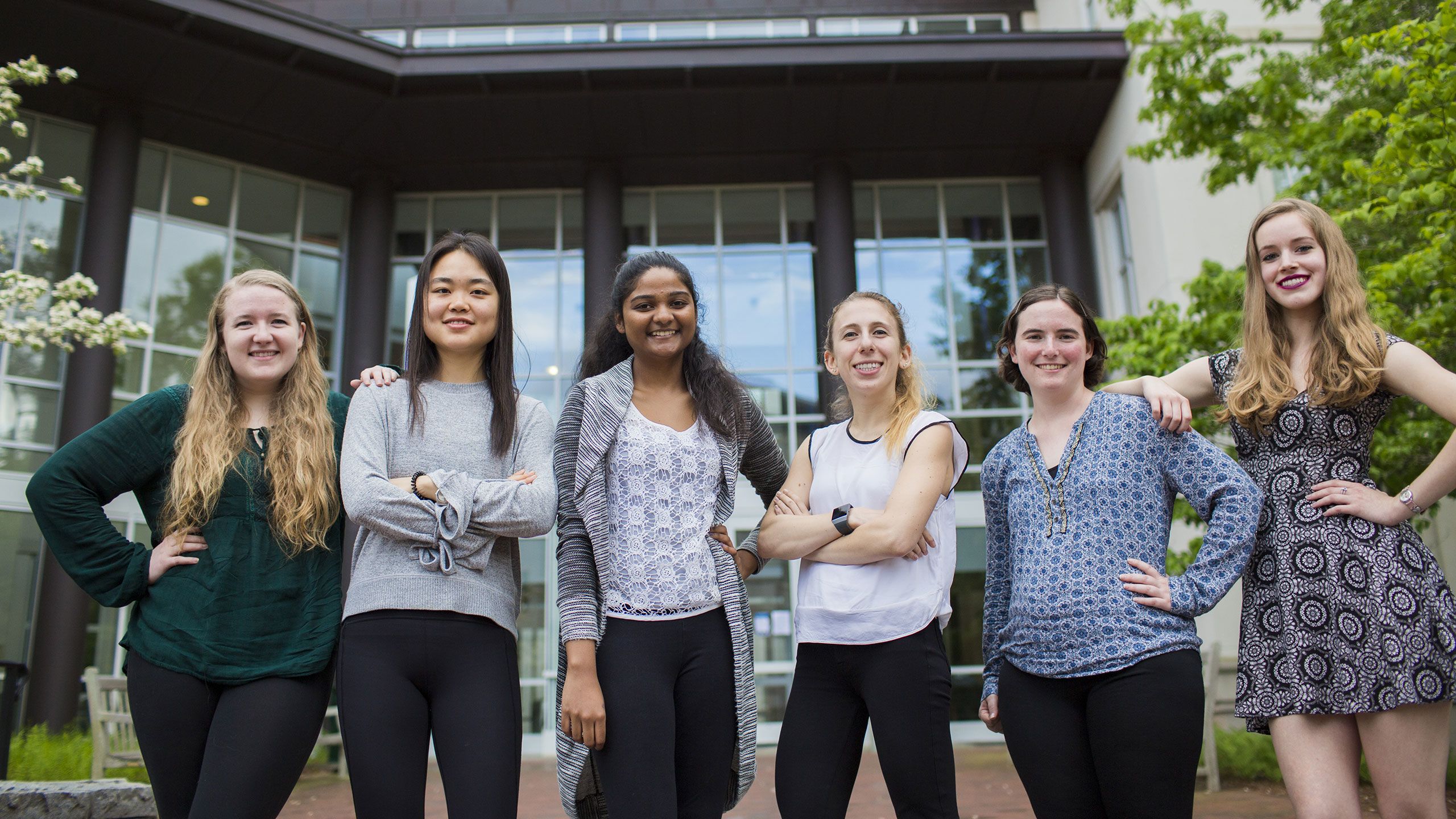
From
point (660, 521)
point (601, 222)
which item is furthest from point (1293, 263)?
point (601, 222)

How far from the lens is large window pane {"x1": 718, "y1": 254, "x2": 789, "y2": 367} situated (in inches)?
510

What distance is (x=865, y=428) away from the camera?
2.94 meters

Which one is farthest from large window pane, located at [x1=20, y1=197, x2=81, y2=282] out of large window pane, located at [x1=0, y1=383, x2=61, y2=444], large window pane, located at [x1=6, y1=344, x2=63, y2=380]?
large window pane, located at [x1=0, y1=383, x2=61, y2=444]

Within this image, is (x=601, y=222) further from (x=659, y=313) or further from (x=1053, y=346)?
(x=1053, y=346)

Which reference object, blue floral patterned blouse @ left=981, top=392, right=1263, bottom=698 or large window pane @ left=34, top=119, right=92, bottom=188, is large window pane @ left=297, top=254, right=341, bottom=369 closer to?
large window pane @ left=34, top=119, right=92, bottom=188

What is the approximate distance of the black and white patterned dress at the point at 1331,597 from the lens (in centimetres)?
236

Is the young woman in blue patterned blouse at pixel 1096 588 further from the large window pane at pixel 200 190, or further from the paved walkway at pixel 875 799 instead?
the large window pane at pixel 200 190

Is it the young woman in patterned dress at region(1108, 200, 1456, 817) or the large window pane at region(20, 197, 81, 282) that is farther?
the large window pane at region(20, 197, 81, 282)

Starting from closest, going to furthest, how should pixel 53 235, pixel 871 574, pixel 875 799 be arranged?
1. pixel 871 574
2. pixel 875 799
3. pixel 53 235

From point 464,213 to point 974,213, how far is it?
6936mm

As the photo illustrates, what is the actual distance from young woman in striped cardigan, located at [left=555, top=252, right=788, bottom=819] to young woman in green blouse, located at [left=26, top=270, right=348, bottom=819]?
24.9 inches

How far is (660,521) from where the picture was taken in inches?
103

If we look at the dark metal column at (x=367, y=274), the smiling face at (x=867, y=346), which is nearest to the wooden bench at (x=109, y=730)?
the dark metal column at (x=367, y=274)

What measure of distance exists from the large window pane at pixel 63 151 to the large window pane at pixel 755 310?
25.4 ft
